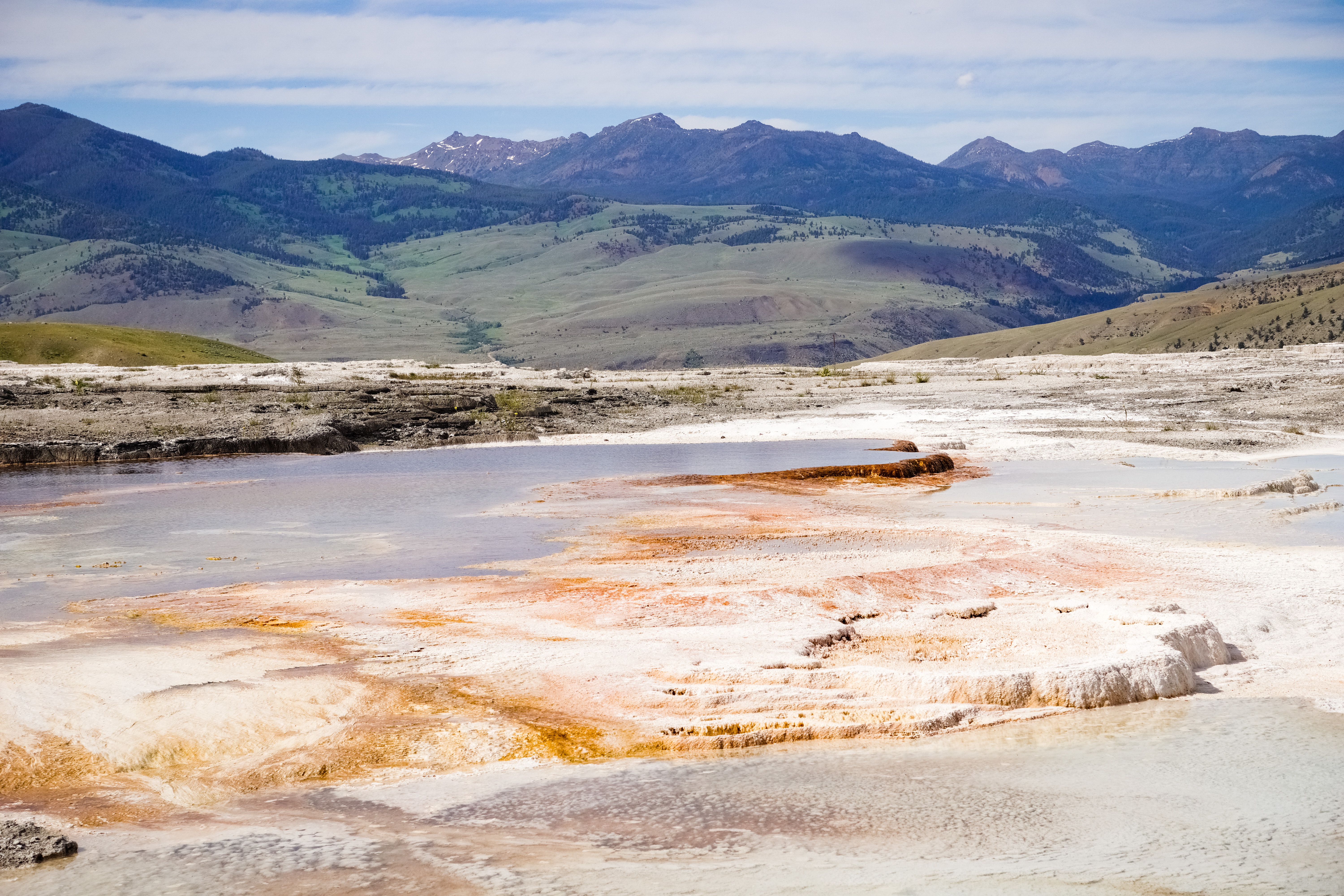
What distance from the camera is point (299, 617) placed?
12.7 metres

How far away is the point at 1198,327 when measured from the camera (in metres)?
85.7

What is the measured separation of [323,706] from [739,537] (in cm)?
859

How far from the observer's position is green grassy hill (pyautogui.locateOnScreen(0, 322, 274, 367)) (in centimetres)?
5856

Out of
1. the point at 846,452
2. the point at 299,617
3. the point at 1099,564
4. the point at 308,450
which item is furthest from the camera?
the point at 308,450

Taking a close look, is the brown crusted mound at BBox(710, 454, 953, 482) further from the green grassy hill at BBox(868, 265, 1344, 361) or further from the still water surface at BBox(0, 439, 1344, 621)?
the green grassy hill at BBox(868, 265, 1344, 361)

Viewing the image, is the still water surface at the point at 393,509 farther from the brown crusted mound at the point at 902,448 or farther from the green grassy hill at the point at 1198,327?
the green grassy hill at the point at 1198,327

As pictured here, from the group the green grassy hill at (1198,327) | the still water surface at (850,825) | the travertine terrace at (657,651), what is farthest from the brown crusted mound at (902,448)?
the green grassy hill at (1198,327)

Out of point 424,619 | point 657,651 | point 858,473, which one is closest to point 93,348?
point 858,473

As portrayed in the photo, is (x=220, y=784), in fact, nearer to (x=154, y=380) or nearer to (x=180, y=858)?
(x=180, y=858)

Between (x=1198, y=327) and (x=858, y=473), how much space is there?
70.0 m

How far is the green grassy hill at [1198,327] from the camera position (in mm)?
76125

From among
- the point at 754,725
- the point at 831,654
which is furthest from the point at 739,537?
the point at 754,725

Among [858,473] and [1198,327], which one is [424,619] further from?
[1198,327]

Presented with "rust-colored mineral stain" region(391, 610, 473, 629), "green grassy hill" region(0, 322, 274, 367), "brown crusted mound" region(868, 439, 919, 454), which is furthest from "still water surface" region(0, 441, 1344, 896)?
"green grassy hill" region(0, 322, 274, 367)
